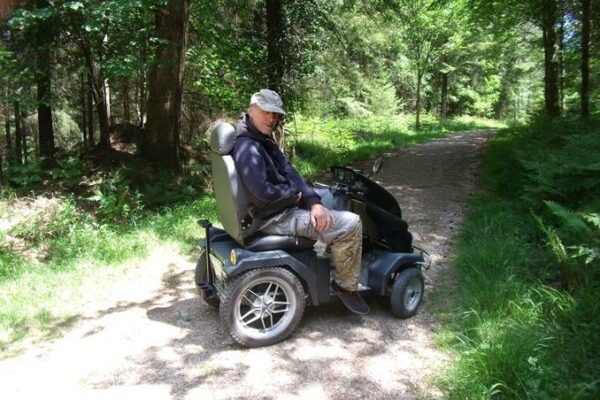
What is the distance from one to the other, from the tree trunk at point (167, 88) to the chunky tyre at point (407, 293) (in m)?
6.42

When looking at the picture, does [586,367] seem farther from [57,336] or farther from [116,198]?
[116,198]

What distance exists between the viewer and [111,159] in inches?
409

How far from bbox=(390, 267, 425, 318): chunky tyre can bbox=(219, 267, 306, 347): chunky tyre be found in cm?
88

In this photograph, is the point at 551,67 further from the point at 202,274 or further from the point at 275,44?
the point at 202,274

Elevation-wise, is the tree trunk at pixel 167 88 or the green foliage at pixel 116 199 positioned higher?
the tree trunk at pixel 167 88

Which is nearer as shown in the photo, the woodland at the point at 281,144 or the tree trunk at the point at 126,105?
the woodland at the point at 281,144

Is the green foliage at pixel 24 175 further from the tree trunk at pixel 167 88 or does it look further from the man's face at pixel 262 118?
the man's face at pixel 262 118

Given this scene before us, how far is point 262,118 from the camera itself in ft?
13.0

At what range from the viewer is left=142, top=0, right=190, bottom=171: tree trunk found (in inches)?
375

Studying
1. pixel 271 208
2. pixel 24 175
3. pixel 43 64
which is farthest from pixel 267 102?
pixel 43 64

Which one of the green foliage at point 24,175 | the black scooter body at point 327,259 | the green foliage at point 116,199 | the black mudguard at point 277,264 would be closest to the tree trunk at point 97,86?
the green foliage at point 116,199

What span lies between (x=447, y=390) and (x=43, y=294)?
12.9ft

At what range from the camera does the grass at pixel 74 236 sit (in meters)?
4.82

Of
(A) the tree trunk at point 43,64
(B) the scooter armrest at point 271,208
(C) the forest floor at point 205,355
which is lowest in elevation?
(C) the forest floor at point 205,355
